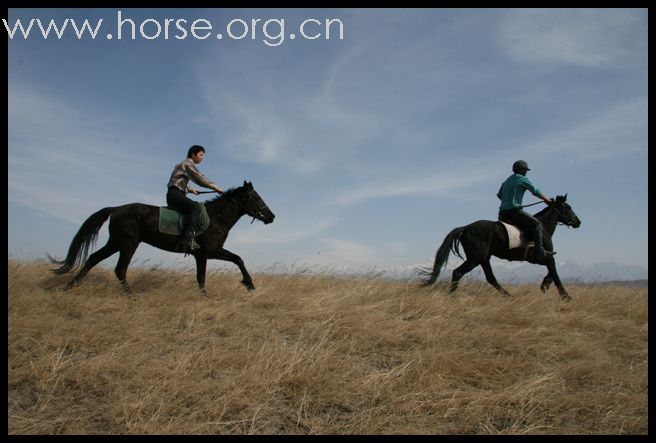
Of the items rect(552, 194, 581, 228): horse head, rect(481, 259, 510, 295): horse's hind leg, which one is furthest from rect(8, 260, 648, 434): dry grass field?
rect(552, 194, 581, 228): horse head

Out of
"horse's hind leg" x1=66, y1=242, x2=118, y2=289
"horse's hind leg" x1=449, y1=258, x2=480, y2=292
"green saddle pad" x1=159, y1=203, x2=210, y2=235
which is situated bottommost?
"horse's hind leg" x1=449, y1=258, x2=480, y2=292

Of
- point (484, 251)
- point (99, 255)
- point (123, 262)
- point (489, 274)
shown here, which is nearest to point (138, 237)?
point (123, 262)

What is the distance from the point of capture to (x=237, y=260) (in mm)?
8578

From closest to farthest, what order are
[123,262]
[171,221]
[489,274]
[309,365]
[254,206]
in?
[309,365]
[123,262]
[171,221]
[254,206]
[489,274]

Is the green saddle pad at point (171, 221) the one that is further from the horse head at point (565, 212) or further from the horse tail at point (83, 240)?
the horse head at point (565, 212)

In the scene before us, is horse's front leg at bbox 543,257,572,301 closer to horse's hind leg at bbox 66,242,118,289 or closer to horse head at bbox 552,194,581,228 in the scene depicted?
horse head at bbox 552,194,581,228

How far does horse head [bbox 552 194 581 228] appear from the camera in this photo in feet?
34.8

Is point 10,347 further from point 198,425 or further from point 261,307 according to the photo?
point 261,307

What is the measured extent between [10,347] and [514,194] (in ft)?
32.0

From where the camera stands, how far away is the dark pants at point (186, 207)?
8273mm

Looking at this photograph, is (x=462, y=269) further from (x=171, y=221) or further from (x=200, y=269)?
(x=171, y=221)

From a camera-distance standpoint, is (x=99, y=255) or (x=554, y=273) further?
(x=554, y=273)

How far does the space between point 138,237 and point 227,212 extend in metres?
1.75

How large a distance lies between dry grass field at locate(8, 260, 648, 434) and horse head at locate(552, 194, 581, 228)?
10.4ft
